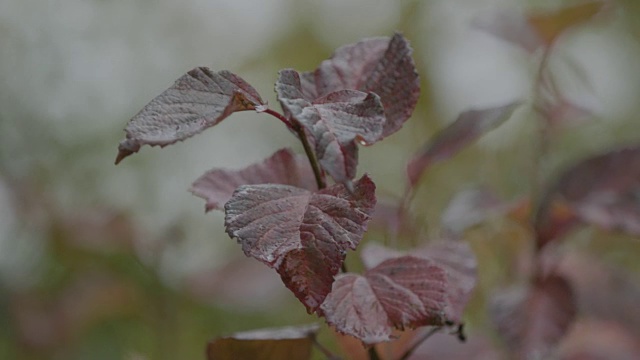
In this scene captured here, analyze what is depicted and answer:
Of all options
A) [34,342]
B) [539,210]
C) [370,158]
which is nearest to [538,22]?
[539,210]

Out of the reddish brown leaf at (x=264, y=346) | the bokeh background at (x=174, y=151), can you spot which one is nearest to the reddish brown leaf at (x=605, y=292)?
the bokeh background at (x=174, y=151)

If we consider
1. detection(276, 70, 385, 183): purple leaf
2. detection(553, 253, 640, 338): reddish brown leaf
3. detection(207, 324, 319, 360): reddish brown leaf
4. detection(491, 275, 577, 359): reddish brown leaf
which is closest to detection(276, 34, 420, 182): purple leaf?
detection(276, 70, 385, 183): purple leaf

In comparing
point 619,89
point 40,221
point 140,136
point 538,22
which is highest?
point 140,136

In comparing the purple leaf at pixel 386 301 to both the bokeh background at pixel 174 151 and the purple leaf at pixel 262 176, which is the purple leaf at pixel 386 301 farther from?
the bokeh background at pixel 174 151

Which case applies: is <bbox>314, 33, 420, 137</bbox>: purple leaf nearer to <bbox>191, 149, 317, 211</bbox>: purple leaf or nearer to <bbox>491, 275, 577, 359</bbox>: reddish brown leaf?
<bbox>191, 149, 317, 211</bbox>: purple leaf

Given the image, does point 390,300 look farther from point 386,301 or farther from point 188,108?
point 188,108

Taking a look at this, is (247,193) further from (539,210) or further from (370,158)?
(370,158)

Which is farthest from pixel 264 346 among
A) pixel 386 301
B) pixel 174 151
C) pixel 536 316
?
pixel 174 151
